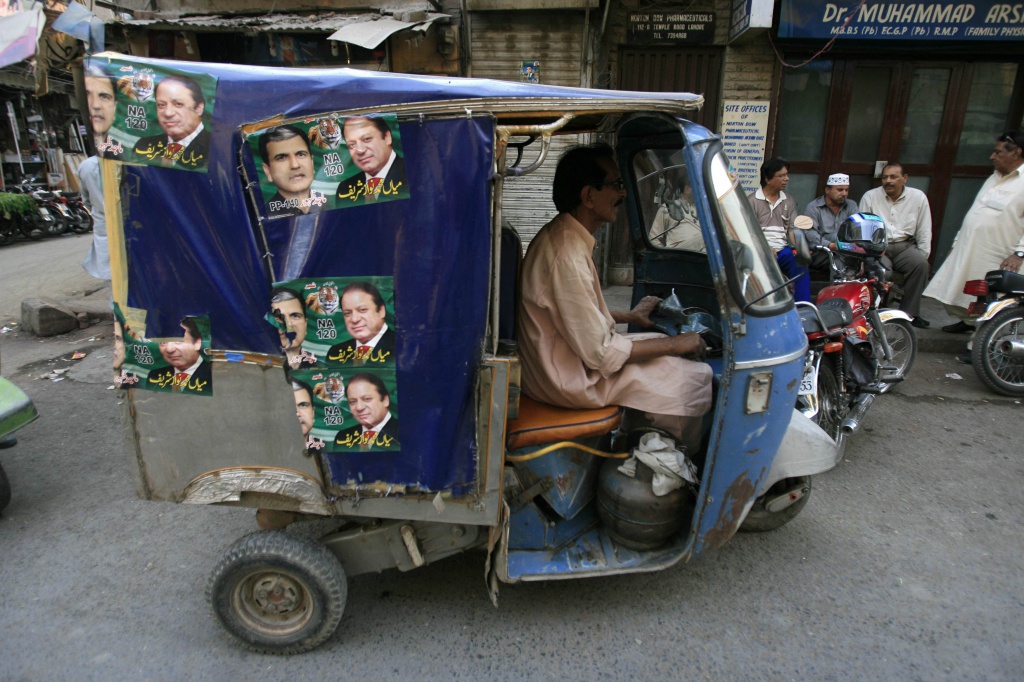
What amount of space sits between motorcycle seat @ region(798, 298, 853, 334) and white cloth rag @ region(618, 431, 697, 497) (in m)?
1.84

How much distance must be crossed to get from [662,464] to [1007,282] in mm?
4543

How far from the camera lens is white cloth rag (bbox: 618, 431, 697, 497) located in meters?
2.51

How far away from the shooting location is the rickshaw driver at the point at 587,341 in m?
2.50

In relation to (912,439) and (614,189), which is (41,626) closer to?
(614,189)

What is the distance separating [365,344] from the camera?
6.85 ft

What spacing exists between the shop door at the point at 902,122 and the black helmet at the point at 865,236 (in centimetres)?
343

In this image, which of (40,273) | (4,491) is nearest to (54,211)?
(40,273)

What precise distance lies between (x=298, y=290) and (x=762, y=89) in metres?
6.98

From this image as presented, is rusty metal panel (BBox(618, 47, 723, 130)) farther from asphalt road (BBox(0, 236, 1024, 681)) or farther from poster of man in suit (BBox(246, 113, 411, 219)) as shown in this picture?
poster of man in suit (BBox(246, 113, 411, 219))

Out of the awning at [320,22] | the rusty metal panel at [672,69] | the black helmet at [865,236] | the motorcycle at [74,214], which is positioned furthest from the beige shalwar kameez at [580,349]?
the motorcycle at [74,214]

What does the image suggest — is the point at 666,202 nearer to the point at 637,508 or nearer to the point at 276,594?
the point at 637,508

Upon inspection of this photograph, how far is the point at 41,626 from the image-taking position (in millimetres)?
2678

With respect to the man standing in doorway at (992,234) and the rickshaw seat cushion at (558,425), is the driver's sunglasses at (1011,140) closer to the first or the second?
the man standing in doorway at (992,234)

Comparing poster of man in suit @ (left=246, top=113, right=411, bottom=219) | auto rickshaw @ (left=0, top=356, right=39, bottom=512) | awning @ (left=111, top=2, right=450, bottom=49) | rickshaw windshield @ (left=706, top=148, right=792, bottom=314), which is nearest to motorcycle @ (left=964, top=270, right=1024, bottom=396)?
rickshaw windshield @ (left=706, top=148, right=792, bottom=314)
